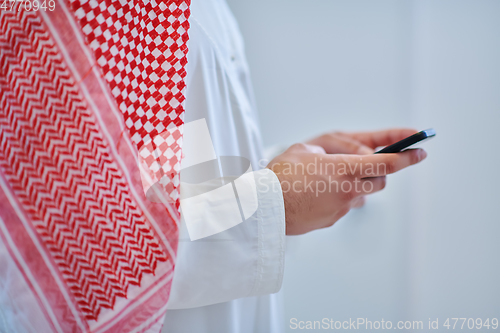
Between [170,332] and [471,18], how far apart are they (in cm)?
97

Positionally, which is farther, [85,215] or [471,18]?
[471,18]

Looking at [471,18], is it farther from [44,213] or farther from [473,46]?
[44,213]

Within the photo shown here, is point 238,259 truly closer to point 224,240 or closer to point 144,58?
point 224,240

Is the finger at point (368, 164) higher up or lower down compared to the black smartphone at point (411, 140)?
lower down

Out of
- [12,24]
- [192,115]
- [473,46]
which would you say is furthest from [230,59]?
[473,46]

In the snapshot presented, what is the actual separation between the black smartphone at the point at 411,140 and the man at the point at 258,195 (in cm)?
1

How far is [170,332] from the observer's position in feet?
1.28

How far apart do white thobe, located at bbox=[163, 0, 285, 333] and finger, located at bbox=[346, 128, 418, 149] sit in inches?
11.3

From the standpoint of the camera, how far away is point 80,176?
304 mm

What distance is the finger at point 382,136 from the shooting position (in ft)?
1.97

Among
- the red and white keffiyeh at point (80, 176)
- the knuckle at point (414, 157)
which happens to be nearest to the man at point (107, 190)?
the red and white keffiyeh at point (80, 176)

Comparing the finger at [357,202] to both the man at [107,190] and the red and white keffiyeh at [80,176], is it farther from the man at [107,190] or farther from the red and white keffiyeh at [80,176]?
the red and white keffiyeh at [80,176]

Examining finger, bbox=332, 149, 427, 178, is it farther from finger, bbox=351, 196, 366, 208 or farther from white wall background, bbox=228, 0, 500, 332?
white wall background, bbox=228, 0, 500, 332

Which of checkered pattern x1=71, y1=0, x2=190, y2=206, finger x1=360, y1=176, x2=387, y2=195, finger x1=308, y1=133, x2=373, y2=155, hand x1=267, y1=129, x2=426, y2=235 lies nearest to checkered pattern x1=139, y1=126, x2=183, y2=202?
checkered pattern x1=71, y1=0, x2=190, y2=206
